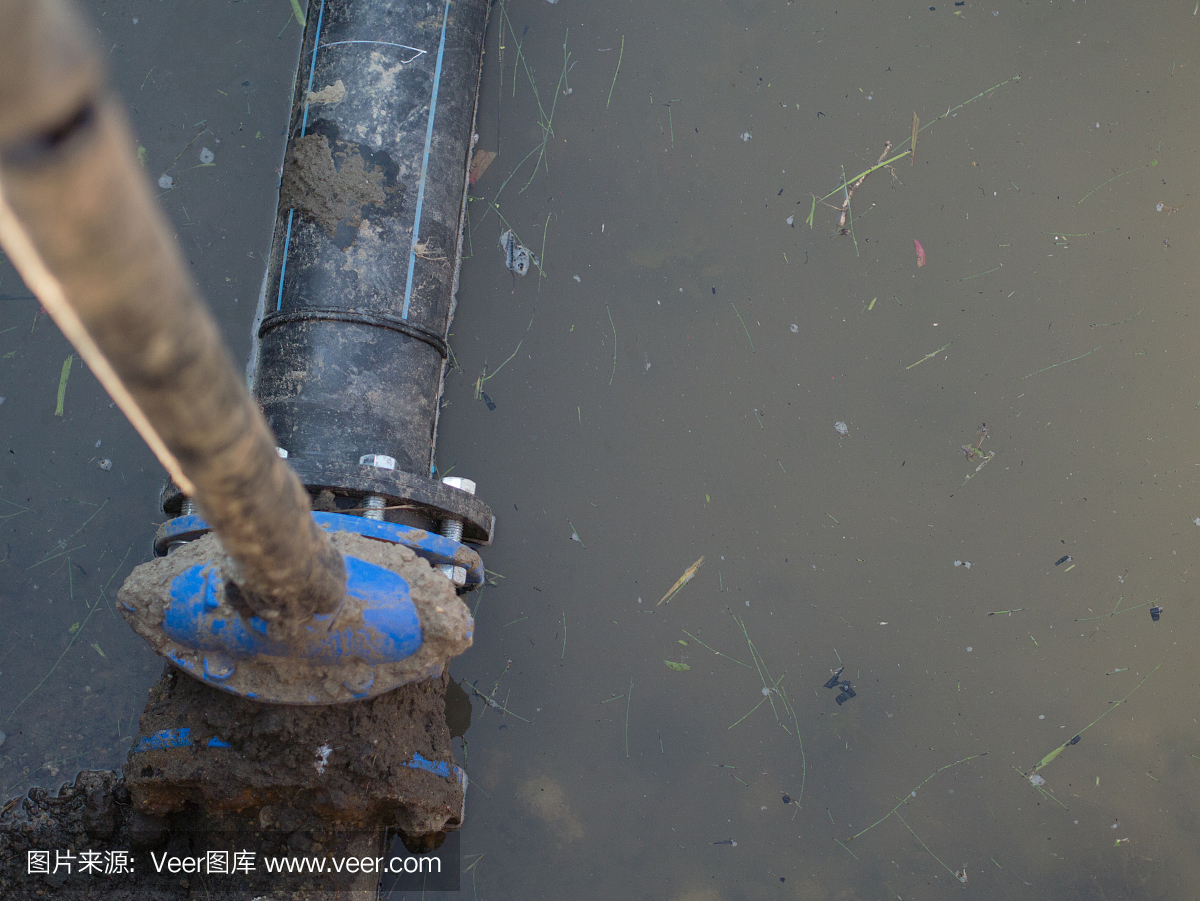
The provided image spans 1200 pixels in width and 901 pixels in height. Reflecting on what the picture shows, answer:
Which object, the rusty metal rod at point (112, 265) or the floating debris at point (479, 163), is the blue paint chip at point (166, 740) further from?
the floating debris at point (479, 163)

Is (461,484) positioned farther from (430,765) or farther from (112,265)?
(112,265)

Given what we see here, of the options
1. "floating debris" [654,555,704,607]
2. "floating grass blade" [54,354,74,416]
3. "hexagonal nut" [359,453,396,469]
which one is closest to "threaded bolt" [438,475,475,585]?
"hexagonal nut" [359,453,396,469]

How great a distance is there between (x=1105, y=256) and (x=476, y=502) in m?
1.68

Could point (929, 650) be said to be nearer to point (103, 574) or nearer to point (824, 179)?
point (824, 179)

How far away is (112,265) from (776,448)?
62.2 inches

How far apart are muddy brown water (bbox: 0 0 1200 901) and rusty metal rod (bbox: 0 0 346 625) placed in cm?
118

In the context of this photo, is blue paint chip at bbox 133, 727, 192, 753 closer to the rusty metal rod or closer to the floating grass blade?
the rusty metal rod

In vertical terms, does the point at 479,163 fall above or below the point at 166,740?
above

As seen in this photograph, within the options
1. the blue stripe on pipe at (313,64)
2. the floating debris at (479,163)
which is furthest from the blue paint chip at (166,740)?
the floating debris at (479,163)

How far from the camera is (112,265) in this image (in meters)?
0.50

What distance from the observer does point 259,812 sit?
4.42 ft

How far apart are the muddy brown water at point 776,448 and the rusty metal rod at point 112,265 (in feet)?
3.87

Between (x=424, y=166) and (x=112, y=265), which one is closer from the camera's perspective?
(x=112, y=265)

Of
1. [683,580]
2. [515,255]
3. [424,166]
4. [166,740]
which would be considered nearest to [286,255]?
[424,166]
